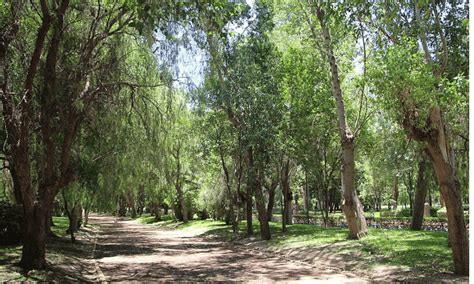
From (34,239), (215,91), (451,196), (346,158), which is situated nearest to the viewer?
(451,196)

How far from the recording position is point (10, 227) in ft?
55.1

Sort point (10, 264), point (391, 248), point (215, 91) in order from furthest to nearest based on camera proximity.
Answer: point (215, 91) < point (391, 248) < point (10, 264)

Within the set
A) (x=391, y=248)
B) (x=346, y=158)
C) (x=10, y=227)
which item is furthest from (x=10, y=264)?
(x=346, y=158)

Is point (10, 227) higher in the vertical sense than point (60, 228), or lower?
higher

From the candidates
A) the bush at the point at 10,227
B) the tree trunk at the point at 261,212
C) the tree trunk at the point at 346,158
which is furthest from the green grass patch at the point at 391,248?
the bush at the point at 10,227

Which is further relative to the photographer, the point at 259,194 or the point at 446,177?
the point at 259,194

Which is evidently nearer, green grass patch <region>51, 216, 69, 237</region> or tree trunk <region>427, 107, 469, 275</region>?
tree trunk <region>427, 107, 469, 275</region>

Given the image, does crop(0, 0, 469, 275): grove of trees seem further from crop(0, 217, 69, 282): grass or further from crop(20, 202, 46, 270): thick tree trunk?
crop(0, 217, 69, 282): grass

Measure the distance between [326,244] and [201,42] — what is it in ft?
32.0

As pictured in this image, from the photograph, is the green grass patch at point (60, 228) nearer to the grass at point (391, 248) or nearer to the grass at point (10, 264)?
the grass at point (10, 264)

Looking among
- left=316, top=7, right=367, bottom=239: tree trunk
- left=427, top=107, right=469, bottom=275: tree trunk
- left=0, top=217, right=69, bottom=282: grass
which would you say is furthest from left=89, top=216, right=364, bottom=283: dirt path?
left=316, top=7, right=367, bottom=239: tree trunk

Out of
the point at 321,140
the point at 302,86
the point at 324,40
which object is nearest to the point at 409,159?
the point at 321,140

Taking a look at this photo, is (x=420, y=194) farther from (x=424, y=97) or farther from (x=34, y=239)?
(x=34, y=239)

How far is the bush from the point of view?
16.7 meters
